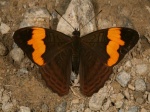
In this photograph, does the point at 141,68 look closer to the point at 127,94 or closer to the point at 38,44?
the point at 127,94

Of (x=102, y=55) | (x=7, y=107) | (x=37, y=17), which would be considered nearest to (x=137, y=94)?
(x=102, y=55)

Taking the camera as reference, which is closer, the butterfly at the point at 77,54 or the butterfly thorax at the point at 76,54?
the butterfly at the point at 77,54

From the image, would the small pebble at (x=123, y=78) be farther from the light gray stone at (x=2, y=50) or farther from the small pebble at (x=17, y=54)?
the light gray stone at (x=2, y=50)

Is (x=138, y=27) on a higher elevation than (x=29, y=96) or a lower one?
higher

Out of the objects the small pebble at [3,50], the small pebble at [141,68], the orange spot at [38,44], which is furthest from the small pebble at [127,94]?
the small pebble at [3,50]

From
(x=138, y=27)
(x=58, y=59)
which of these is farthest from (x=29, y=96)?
(x=138, y=27)

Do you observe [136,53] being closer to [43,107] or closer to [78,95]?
[78,95]
